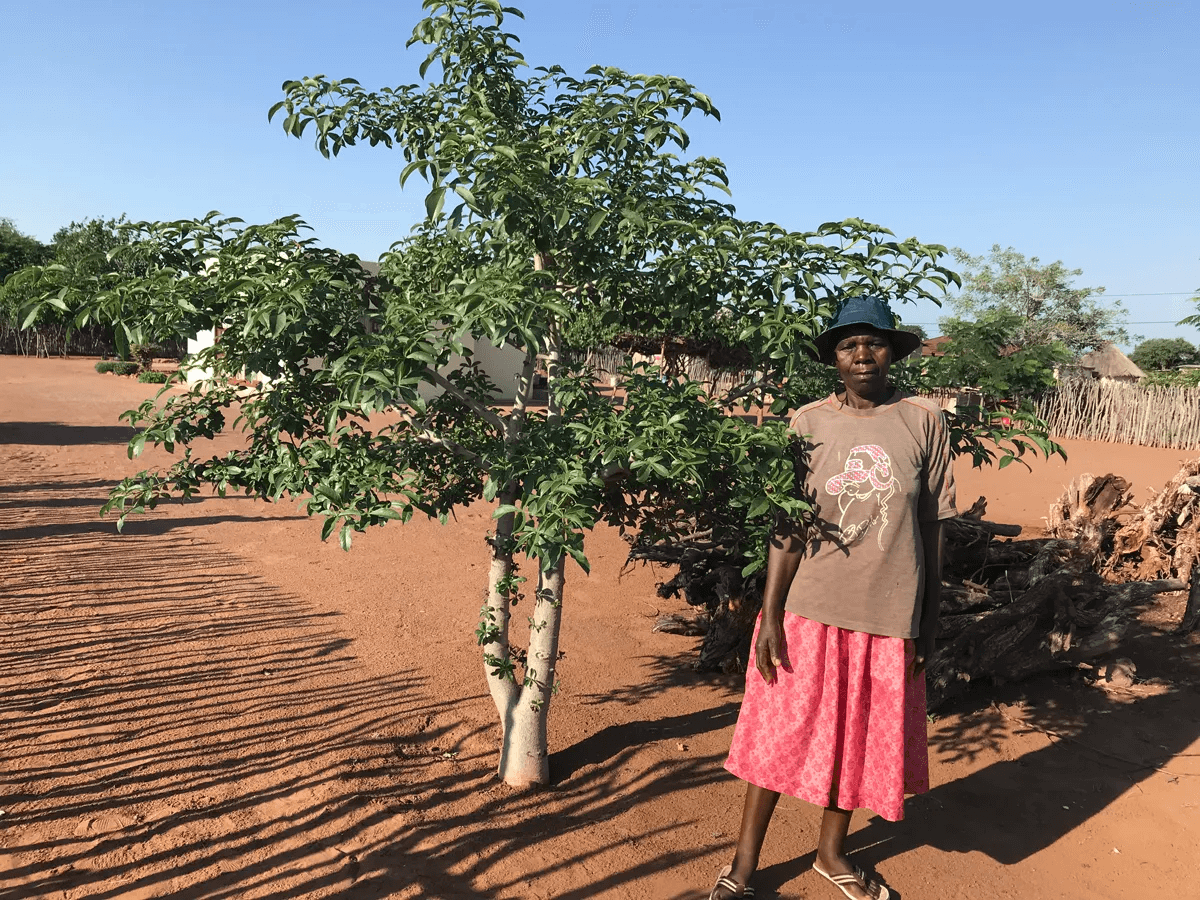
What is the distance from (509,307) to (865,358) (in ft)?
3.72

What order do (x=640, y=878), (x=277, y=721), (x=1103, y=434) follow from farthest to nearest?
(x=1103, y=434)
(x=277, y=721)
(x=640, y=878)

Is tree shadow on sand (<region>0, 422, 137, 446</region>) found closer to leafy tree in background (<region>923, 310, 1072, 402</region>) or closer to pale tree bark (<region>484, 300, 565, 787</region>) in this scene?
pale tree bark (<region>484, 300, 565, 787</region>)

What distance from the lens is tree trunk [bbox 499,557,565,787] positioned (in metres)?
3.33

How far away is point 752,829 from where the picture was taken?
2.76 m

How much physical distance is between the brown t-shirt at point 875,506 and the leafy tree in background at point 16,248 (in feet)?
111

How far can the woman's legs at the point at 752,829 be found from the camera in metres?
2.75

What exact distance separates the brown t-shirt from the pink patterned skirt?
10 cm

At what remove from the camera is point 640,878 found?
288 cm

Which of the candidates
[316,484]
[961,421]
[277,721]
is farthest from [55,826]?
[961,421]

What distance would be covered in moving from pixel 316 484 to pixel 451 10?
Answer: 5.06 feet

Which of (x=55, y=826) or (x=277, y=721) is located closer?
(x=55, y=826)

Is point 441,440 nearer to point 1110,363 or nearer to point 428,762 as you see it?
point 428,762

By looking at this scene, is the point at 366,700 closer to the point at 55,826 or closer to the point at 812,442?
the point at 55,826

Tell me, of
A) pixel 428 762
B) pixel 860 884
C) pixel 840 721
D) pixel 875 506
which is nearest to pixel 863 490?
pixel 875 506
